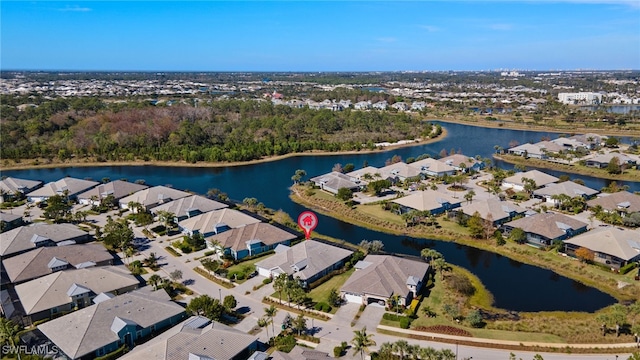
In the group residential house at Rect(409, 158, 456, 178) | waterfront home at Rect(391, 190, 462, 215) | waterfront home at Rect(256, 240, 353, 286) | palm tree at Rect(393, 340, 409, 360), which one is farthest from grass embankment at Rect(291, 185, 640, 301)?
palm tree at Rect(393, 340, 409, 360)

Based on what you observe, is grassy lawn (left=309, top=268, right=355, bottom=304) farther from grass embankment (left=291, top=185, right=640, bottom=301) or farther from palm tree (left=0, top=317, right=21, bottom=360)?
palm tree (left=0, top=317, right=21, bottom=360)

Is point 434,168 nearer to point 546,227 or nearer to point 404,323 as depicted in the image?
point 546,227

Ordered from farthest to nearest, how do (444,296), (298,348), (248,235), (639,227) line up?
(639,227) < (248,235) < (444,296) < (298,348)

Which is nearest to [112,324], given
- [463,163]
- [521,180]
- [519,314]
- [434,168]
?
[519,314]

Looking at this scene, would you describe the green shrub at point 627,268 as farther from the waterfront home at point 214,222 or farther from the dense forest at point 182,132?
the dense forest at point 182,132

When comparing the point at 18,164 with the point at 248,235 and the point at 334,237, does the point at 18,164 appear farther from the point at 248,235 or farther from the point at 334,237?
the point at 334,237

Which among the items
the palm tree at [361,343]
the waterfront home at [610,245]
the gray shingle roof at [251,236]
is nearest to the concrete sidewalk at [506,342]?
the palm tree at [361,343]

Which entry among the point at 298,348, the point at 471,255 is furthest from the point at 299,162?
the point at 298,348
